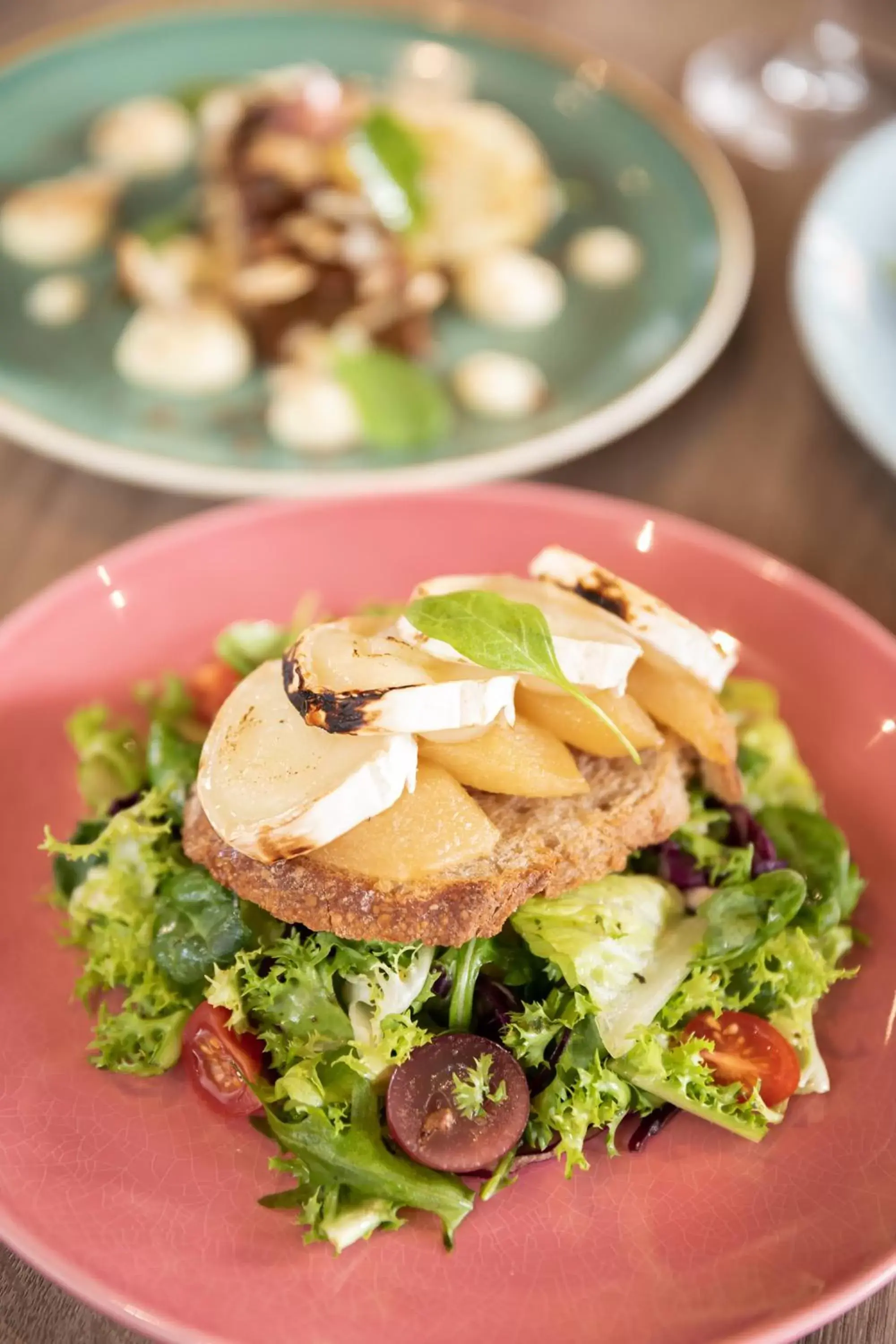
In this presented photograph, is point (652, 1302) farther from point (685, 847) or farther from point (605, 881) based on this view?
point (685, 847)

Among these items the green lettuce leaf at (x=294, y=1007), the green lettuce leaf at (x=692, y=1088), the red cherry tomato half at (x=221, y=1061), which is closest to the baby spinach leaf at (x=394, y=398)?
the green lettuce leaf at (x=294, y=1007)

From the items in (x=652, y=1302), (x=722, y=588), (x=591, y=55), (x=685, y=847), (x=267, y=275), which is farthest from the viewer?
(x=591, y=55)

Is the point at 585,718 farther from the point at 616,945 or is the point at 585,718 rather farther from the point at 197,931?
the point at 197,931

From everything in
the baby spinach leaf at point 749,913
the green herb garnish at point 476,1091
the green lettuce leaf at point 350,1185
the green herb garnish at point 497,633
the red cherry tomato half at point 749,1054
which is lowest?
the green lettuce leaf at point 350,1185

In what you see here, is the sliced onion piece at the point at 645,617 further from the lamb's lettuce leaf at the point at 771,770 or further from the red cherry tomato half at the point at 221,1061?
the red cherry tomato half at the point at 221,1061

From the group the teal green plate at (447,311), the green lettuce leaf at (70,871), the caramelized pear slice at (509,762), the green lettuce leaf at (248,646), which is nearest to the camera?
the caramelized pear slice at (509,762)

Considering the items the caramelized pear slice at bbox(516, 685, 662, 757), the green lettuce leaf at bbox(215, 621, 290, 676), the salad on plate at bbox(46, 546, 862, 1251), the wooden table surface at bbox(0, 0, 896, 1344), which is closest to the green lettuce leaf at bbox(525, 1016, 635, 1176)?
the salad on plate at bbox(46, 546, 862, 1251)

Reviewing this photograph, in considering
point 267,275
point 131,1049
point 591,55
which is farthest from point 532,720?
point 591,55

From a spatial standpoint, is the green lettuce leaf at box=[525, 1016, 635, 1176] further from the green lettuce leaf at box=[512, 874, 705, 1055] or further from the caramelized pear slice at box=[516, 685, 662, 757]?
the caramelized pear slice at box=[516, 685, 662, 757]
